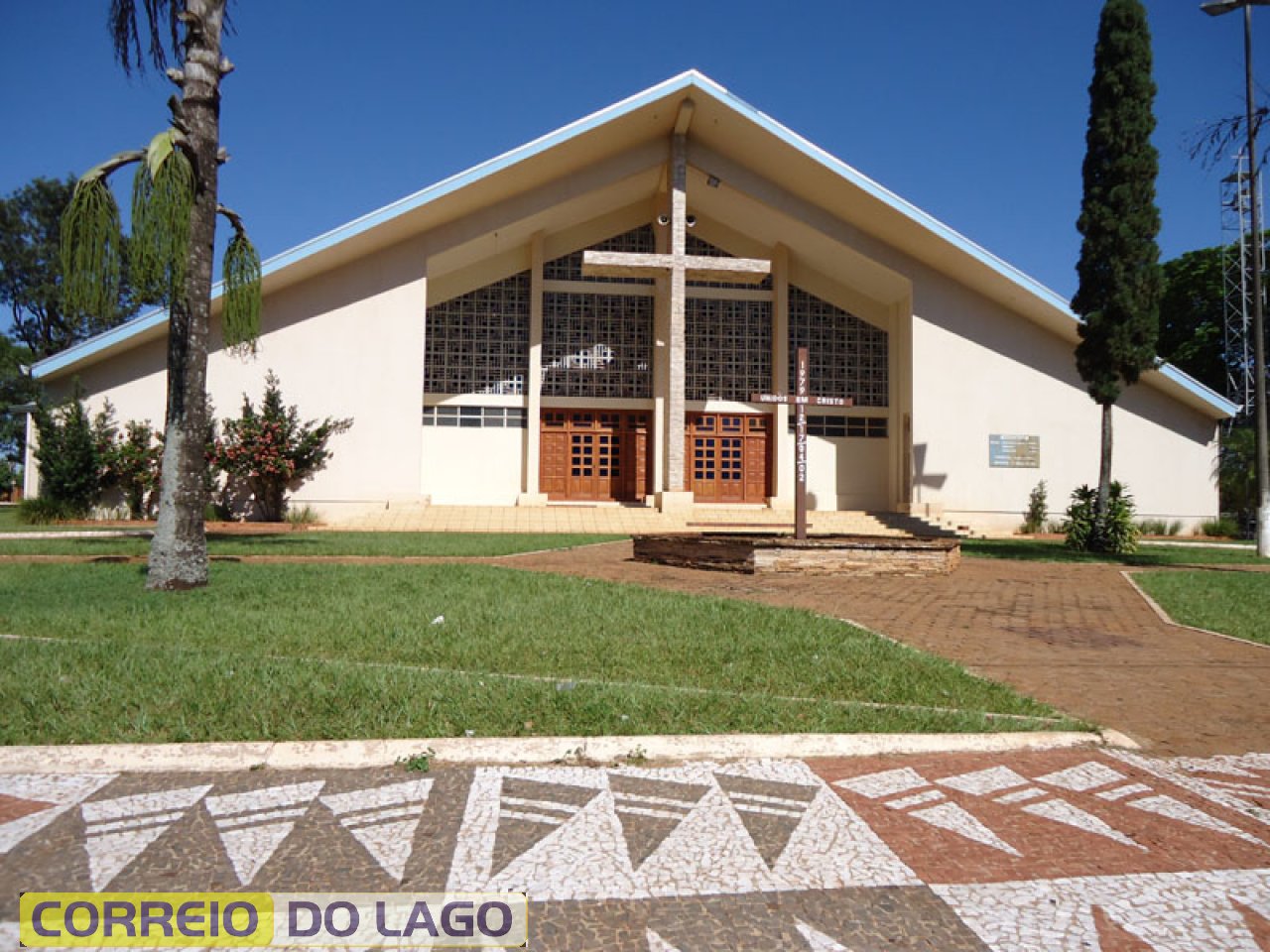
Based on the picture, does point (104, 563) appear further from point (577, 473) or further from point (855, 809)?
point (577, 473)

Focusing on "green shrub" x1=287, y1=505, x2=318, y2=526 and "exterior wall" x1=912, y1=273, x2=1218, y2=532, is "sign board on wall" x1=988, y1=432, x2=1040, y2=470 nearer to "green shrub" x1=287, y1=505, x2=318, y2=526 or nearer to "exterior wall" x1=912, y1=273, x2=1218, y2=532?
"exterior wall" x1=912, y1=273, x2=1218, y2=532

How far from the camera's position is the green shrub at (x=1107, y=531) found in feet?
50.9

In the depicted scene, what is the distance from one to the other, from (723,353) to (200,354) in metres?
15.7

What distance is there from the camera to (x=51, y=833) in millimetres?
2973

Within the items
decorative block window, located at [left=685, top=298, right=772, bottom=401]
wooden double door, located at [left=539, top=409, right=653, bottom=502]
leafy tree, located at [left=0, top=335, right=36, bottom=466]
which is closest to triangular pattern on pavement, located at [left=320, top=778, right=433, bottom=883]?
wooden double door, located at [left=539, top=409, right=653, bottom=502]

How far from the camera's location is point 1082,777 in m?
3.71

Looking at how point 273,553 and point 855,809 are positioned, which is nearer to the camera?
point 855,809

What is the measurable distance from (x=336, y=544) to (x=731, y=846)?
11.9 meters

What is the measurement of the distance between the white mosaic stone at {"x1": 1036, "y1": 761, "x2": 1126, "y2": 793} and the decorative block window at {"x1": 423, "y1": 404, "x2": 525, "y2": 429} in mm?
18737

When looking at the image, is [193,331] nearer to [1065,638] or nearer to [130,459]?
[1065,638]

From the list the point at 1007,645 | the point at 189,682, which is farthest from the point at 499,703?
the point at 1007,645

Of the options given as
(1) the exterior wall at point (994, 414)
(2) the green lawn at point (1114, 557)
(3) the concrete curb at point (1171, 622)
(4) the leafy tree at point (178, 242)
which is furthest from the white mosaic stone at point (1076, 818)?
(1) the exterior wall at point (994, 414)

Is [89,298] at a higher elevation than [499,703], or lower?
higher
